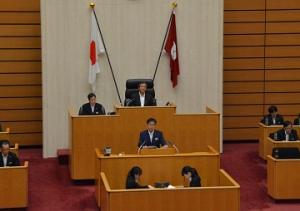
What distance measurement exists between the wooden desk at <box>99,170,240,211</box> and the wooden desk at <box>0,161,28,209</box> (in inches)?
73.3

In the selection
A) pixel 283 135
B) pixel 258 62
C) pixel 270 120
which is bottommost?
pixel 283 135

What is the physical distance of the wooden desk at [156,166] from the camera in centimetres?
1059

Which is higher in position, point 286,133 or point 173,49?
point 173,49

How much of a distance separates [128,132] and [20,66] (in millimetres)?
3518

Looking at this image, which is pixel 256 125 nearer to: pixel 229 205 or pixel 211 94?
pixel 211 94

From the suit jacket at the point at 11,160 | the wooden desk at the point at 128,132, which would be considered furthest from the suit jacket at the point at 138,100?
the suit jacket at the point at 11,160

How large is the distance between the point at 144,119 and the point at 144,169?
1.89 meters

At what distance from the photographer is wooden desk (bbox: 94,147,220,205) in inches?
417

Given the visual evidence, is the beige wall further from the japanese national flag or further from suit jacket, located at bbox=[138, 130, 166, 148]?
suit jacket, located at bbox=[138, 130, 166, 148]

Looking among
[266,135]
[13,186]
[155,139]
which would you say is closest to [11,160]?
[13,186]

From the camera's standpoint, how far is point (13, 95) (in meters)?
14.8

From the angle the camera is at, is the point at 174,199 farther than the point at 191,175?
No

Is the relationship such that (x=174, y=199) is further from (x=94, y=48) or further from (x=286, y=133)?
(x=94, y=48)

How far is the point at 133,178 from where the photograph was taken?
9789 millimetres
